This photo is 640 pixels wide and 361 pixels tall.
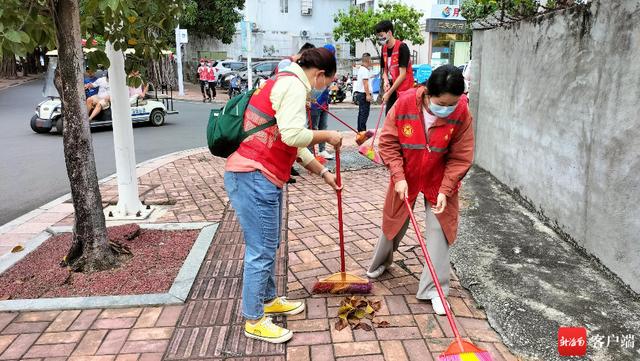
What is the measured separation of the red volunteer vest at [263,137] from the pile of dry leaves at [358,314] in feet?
3.46

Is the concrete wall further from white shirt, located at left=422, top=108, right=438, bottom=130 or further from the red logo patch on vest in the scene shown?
the red logo patch on vest

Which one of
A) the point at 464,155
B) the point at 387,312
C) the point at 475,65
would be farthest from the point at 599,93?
the point at 475,65

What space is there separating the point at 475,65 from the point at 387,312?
214 inches

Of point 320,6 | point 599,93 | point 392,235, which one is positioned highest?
point 320,6

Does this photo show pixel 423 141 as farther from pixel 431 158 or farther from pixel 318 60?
pixel 318 60

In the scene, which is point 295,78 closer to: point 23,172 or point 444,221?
point 444,221

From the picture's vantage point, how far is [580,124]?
423 centimetres

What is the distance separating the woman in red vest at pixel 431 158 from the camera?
3088mm

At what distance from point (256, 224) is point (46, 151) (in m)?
8.09

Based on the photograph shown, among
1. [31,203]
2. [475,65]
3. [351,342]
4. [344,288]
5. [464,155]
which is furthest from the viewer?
[475,65]

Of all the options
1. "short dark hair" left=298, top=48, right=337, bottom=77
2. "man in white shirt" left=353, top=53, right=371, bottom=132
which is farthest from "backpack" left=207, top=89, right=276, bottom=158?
"man in white shirt" left=353, top=53, right=371, bottom=132

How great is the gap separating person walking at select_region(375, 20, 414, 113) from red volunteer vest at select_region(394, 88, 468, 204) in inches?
142

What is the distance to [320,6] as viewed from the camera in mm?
37250

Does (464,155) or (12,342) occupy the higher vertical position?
(464,155)
